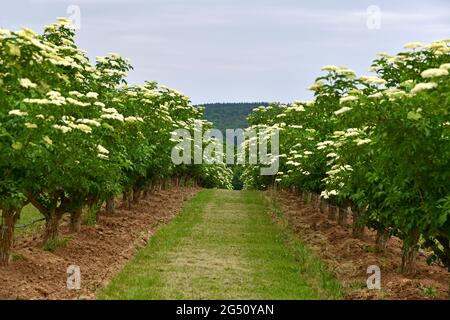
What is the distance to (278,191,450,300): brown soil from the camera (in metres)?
13.1

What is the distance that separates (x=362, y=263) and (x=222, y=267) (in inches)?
148

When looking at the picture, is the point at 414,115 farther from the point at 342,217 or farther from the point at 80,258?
the point at 342,217

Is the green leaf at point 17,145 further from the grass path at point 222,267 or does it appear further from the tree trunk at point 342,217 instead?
the tree trunk at point 342,217

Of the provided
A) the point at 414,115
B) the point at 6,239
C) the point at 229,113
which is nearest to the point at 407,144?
the point at 414,115

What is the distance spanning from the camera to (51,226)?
17.2 meters

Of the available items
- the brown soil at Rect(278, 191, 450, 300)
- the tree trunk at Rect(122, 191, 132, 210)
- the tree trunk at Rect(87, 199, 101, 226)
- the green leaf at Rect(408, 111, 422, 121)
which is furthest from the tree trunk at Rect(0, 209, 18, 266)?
the tree trunk at Rect(122, 191, 132, 210)

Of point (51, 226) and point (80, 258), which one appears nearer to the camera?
point (80, 258)

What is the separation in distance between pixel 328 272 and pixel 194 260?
3.73 m

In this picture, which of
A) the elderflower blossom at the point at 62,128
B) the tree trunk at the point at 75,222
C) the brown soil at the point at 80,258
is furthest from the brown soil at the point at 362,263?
the tree trunk at the point at 75,222

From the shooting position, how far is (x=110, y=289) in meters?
13.2

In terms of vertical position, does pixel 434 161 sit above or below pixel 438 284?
above

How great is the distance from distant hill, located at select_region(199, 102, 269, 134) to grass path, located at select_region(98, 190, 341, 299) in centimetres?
8941
